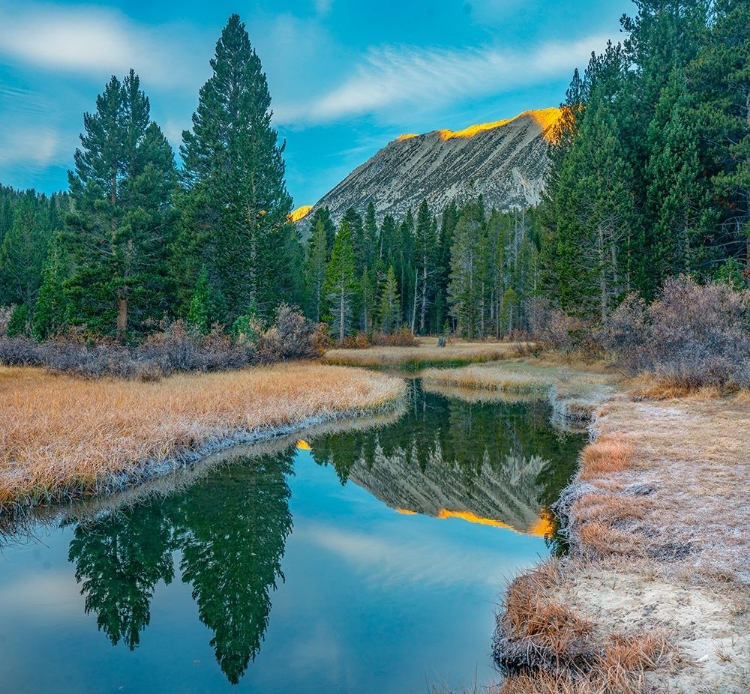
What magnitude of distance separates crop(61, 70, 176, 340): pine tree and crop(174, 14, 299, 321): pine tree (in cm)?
203

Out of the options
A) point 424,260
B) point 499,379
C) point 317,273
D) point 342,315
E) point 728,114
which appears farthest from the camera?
point 424,260

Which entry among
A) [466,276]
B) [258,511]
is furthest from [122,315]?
[466,276]

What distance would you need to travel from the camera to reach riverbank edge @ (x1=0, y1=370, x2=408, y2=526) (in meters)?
9.86

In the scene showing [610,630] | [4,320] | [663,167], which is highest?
[663,167]

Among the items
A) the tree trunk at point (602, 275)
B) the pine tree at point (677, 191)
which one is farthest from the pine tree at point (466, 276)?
the pine tree at point (677, 191)

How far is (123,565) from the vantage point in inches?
330

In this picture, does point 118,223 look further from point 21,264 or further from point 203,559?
point 21,264

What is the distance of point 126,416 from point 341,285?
40.6 meters

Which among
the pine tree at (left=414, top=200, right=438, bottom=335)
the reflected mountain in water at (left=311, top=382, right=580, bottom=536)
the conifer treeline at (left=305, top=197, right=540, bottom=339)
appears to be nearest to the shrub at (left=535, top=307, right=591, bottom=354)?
the reflected mountain in water at (left=311, top=382, right=580, bottom=536)

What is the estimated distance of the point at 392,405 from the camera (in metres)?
23.5

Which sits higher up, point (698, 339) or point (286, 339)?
point (698, 339)

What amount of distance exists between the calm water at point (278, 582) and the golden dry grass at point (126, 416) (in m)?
1.13

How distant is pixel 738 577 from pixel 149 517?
29.2 feet

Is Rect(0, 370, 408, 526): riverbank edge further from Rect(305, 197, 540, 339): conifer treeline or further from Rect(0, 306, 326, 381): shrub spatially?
Rect(305, 197, 540, 339): conifer treeline
